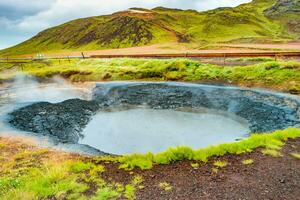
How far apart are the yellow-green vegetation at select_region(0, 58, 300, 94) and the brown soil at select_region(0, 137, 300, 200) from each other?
22.7 meters

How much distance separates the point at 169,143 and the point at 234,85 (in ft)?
71.6

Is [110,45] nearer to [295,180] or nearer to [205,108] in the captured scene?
[205,108]

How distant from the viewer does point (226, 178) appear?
13203 millimetres

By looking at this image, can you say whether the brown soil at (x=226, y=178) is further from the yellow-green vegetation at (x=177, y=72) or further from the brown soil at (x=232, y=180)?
the yellow-green vegetation at (x=177, y=72)

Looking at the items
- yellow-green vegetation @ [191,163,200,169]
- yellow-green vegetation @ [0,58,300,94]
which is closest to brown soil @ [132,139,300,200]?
yellow-green vegetation @ [191,163,200,169]

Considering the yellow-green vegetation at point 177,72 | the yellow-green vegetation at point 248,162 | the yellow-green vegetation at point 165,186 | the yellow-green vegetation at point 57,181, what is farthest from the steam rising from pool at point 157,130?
the yellow-green vegetation at point 177,72

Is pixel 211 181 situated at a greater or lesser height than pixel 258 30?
lesser

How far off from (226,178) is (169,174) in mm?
2422

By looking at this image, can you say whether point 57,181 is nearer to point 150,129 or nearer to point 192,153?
point 192,153

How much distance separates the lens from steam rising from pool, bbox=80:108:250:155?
2212 centimetres

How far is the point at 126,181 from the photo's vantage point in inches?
528

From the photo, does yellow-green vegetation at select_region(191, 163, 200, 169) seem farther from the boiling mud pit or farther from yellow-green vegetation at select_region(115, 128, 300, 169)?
the boiling mud pit

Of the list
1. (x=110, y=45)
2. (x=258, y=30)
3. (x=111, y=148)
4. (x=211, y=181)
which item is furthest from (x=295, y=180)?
(x=110, y=45)

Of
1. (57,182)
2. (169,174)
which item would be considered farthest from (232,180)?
(57,182)
